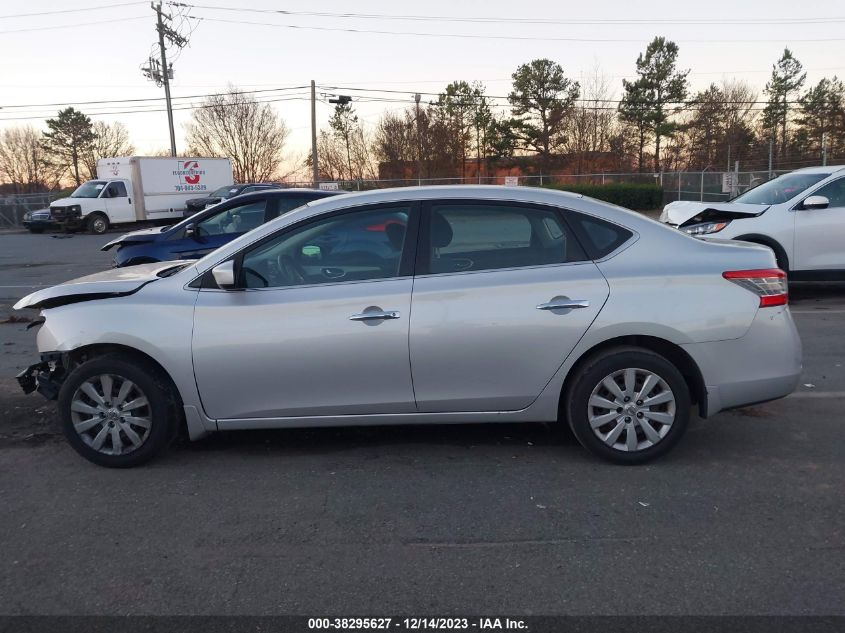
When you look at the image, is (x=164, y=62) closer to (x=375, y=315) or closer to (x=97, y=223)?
(x=97, y=223)

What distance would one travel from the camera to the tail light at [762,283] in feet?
14.1

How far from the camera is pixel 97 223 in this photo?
29.4 m

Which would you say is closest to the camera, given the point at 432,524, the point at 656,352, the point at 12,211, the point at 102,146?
the point at 432,524

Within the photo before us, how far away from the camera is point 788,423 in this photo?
5.14 meters

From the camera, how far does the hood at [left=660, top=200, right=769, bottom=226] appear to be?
9.80 m

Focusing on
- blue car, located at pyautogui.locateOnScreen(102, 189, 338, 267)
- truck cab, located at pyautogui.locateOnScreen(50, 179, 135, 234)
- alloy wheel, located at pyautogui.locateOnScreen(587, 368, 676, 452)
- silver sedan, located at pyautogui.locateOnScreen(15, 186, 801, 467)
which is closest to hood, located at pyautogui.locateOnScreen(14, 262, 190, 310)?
silver sedan, located at pyautogui.locateOnScreen(15, 186, 801, 467)

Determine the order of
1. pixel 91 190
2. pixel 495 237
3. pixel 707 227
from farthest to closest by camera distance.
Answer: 1. pixel 91 190
2. pixel 707 227
3. pixel 495 237

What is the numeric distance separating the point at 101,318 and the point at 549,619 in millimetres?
3177

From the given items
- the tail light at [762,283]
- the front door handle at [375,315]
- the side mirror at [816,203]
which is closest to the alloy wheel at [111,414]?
the front door handle at [375,315]

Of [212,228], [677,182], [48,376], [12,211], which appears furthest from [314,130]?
[48,376]

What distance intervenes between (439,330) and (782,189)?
8.13 metres

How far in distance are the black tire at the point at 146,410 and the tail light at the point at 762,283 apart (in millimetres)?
3511

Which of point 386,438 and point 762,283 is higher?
point 762,283

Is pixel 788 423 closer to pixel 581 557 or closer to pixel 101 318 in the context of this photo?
pixel 581 557
